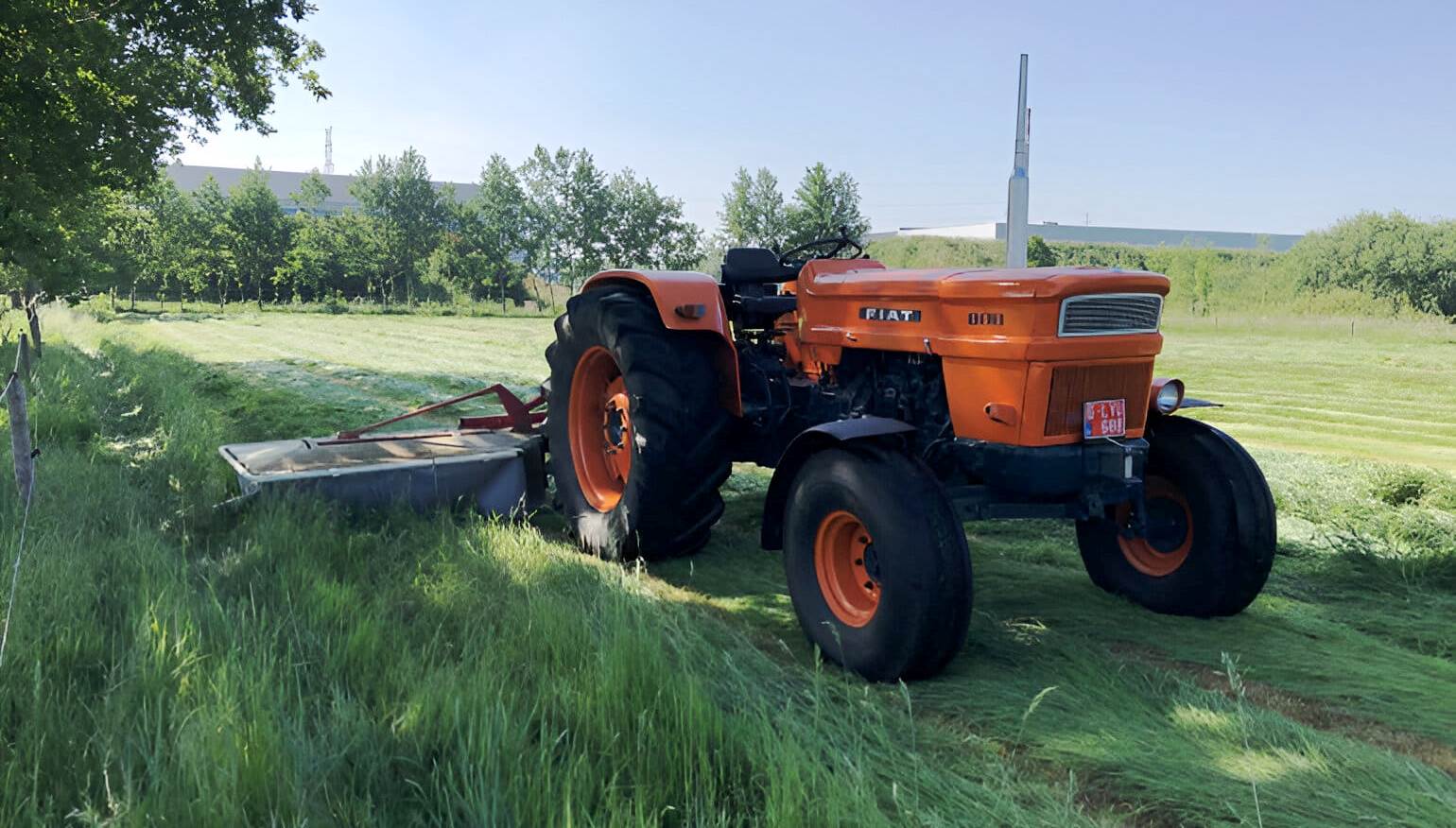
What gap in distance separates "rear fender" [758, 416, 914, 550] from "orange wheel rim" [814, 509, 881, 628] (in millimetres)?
224

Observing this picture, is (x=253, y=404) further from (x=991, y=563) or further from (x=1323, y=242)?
(x=1323, y=242)

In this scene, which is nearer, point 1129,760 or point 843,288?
point 1129,760

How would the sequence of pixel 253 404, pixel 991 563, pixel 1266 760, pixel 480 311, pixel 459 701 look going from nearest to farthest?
pixel 459 701 < pixel 1266 760 < pixel 991 563 < pixel 253 404 < pixel 480 311

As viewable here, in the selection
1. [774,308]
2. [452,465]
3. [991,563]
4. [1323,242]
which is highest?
[1323,242]

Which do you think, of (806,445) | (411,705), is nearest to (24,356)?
(806,445)

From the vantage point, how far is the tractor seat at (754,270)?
4996mm

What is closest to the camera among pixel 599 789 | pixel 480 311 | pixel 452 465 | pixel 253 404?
pixel 599 789

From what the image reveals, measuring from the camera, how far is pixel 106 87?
9.43m

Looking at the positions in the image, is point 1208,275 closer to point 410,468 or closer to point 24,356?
point 24,356

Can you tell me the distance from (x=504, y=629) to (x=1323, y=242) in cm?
4881

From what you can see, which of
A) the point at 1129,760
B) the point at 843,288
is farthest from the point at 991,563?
the point at 1129,760

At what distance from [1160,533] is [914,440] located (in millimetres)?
1150

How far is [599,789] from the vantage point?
217 centimetres

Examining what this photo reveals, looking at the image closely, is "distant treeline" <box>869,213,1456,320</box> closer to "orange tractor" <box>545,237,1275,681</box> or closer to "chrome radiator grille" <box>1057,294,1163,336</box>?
"orange tractor" <box>545,237,1275,681</box>
